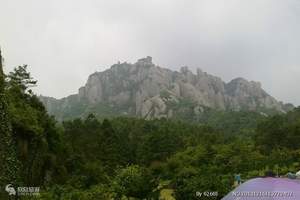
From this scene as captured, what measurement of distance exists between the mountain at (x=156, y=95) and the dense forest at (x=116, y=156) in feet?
152

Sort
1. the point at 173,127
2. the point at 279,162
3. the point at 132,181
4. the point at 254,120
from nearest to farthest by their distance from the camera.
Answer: the point at 132,181 < the point at 279,162 < the point at 173,127 < the point at 254,120

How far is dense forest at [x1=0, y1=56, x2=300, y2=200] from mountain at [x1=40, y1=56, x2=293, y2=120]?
46.2 meters

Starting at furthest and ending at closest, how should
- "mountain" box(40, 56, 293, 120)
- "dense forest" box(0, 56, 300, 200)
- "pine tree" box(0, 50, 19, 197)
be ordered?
"mountain" box(40, 56, 293, 120) → "dense forest" box(0, 56, 300, 200) → "pine tree" box(0, 50, 19, 197)

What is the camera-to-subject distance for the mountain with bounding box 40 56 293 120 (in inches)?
4139

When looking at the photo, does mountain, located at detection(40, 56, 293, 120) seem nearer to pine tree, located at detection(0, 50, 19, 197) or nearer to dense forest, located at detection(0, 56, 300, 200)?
dense forest, located at detection(0, 56, 300, 200)

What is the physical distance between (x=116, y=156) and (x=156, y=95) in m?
68.6

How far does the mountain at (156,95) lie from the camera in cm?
10512

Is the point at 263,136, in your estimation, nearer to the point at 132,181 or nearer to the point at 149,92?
the point at 132,181

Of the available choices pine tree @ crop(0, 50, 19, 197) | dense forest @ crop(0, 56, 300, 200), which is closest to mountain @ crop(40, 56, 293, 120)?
dense forest @ crop(0, 56, 300, 200)

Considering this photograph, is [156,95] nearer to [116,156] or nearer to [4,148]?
[116,156]

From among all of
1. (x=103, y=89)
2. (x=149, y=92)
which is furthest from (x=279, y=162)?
(x=103, y=89)

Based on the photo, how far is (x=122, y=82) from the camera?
122 meters

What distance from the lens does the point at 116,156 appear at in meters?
41.5

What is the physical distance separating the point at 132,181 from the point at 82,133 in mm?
25972
